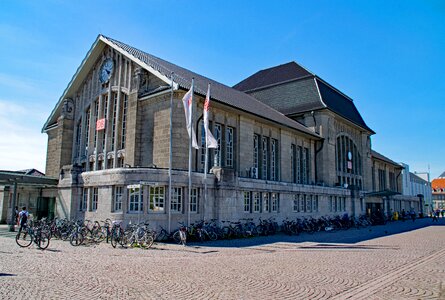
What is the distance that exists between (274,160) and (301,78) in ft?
49.0

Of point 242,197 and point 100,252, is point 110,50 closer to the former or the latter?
point 242,197

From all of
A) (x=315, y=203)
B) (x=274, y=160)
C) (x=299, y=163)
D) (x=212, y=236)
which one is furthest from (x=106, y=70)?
(x=315, y=203)

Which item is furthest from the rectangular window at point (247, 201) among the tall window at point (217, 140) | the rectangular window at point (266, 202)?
the tall window at point (217, 140)

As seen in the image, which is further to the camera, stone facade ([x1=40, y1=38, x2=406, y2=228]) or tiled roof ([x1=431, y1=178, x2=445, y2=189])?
tiled roof ([x1=431, y1=178, x2=445, y2=189])

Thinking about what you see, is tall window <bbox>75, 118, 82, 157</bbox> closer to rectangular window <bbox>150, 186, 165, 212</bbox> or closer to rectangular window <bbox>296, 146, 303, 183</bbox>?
rectangular window <bbox>150, 186, 165, 212</bbox>

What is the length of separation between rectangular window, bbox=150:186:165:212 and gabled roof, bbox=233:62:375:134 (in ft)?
80.7

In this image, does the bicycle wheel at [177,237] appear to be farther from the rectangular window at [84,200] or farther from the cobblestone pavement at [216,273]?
the rectangular window at [84,200]

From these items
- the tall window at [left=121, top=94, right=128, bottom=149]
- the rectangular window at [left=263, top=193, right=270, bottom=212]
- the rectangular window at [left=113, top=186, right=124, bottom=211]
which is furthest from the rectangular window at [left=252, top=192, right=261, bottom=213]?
the tall window at [left=121, top=94, right=128, bottom=149]

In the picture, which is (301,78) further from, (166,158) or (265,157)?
(166,158)

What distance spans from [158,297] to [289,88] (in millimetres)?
38549

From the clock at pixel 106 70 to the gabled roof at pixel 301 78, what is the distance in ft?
66.6

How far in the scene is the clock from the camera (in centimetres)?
2794

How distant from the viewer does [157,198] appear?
18062 mm

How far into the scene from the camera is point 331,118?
39000 millimetres
